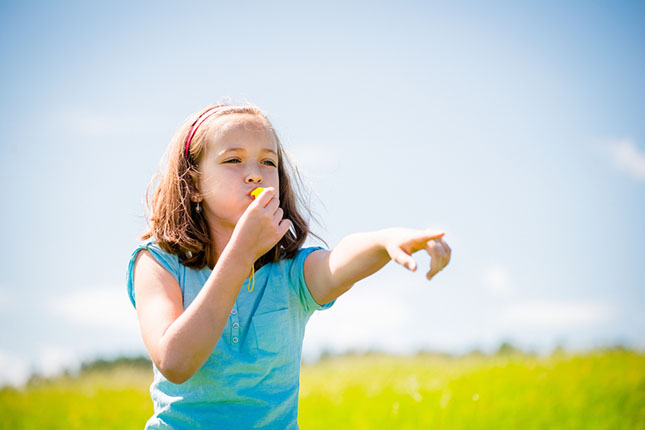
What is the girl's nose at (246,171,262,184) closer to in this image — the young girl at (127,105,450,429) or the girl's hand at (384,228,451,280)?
the young girl at (127,105,450,429)

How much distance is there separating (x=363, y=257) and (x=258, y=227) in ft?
1.43

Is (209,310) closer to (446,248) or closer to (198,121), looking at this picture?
(446,248)

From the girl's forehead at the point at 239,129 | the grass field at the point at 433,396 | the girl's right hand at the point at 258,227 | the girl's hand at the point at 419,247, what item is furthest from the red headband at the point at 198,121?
the grass field at the point at 433,396

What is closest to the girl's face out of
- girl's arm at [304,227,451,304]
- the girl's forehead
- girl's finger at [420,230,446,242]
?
the girl's forehead

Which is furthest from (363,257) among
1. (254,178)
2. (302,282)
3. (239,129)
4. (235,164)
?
(239,129)

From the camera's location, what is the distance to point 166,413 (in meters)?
2.61

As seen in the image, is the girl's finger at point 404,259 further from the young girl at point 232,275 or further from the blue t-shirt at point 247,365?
the blue t-shirt at point 247,365

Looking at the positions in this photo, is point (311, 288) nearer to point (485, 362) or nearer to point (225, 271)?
point (225, 271)

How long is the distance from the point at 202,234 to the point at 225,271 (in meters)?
0.65

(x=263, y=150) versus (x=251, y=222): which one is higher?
(x=263, y=150)

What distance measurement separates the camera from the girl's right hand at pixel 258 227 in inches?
89.8

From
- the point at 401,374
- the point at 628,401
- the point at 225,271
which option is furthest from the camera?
the point at 401,374

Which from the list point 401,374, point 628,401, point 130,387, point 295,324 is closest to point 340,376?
point 401,374

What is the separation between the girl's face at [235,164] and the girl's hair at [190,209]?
7 cm
